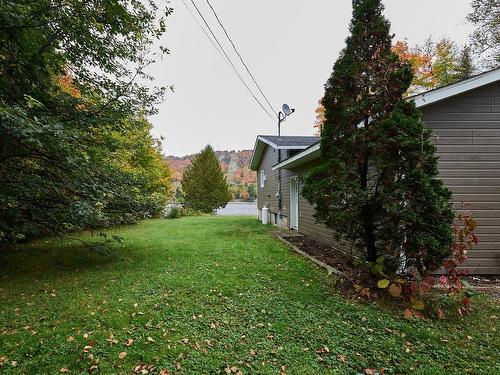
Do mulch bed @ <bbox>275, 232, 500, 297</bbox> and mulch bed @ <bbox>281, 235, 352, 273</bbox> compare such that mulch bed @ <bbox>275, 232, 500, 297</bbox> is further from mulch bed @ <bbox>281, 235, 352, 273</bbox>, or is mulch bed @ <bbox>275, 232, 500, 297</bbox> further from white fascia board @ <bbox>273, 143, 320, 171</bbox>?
white fascia board @ <bbox>273, 143, 320, 171</bbox>

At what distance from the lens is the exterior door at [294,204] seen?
10.8 meters

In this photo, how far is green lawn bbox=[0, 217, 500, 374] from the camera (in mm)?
2561

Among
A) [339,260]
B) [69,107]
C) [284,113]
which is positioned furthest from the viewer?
[284,113]

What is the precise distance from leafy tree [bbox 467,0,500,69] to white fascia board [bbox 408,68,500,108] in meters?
10.6

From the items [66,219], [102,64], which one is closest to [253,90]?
[102,64]

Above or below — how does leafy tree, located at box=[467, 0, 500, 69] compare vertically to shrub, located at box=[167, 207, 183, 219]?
above

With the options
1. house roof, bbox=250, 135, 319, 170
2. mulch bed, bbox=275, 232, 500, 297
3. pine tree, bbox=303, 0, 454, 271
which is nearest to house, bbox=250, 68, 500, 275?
mulch bed, bbox=275, 232, 500, 297

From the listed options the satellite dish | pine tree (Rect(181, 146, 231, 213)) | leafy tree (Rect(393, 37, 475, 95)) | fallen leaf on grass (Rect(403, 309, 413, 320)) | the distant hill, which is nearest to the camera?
fallen leaf on grass (Rect(403, 309, 413, 320))

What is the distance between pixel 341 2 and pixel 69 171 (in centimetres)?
992

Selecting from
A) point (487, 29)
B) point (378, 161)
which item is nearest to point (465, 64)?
point (487, 29)

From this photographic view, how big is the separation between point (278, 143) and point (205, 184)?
13773 mm

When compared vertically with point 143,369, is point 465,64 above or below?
above

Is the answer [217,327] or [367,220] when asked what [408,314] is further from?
[217,327]

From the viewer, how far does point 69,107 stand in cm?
527
